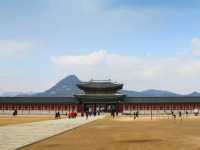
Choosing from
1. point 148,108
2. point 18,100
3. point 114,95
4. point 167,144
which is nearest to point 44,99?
point 18,100

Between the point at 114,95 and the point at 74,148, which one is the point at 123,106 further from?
the point at 74,148

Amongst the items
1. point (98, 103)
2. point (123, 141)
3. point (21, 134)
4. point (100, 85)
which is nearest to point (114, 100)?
point (98, 103)

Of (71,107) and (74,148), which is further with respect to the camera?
(71,107)

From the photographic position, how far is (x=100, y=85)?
108 m

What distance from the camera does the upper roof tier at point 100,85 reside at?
107m

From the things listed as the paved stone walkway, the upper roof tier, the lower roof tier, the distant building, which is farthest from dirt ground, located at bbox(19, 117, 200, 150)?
the upper roof tier

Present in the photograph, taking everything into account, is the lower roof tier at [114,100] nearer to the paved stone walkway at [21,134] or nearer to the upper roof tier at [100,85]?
the upper roof tier at [100,85]

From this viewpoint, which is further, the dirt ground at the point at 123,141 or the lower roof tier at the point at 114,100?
the lower roof tier at the point at 114,100

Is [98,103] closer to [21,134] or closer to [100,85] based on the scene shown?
[100,85]

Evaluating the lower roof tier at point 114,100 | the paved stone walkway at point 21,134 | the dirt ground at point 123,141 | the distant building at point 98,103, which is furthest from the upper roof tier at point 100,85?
the dirt ground at point 123,141

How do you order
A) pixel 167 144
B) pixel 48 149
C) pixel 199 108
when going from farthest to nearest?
1. pixel 199 108
2. pixel 167 144
3. pixel 48 149

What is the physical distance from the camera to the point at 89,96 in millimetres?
102375

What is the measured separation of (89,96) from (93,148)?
8332cm

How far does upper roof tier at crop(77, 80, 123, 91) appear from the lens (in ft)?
351
